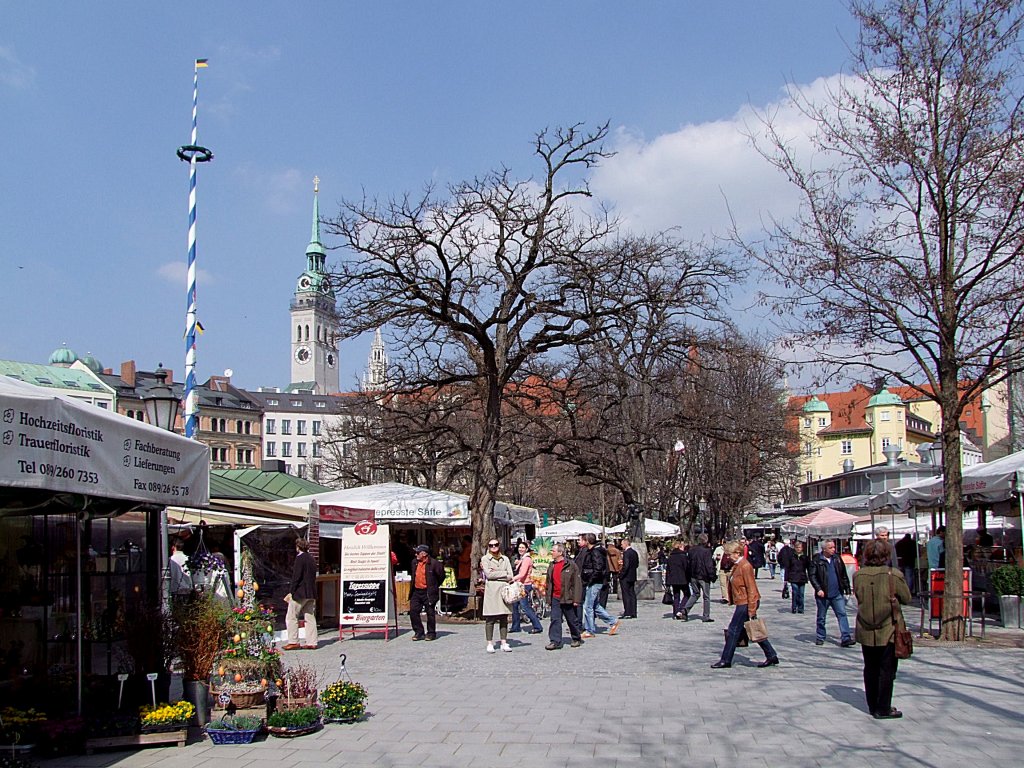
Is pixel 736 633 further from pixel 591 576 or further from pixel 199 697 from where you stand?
pixel 199 697

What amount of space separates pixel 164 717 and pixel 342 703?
1.65 metres

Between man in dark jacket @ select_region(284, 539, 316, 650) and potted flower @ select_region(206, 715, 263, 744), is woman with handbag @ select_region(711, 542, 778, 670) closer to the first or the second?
potted flower @ select_region(206, 715, 263, 744)

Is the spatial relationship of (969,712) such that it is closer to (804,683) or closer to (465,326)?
(804,683)

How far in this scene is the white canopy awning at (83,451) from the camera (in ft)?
19.9

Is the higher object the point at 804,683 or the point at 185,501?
the point at 185,501

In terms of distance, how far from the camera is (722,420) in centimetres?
3522

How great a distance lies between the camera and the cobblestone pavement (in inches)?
315

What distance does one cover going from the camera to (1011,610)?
1692cm

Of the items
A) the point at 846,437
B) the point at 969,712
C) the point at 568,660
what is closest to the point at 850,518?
the point at 568,660

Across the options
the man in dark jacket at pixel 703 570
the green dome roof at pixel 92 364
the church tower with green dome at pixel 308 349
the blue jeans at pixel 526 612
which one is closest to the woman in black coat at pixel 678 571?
the man in dark jacket at pixel 703 570

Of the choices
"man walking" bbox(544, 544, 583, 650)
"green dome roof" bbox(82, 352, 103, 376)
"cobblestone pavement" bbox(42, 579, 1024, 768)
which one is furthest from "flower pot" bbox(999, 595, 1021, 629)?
"green dome roof" bbox(82, 352, 103, 376)

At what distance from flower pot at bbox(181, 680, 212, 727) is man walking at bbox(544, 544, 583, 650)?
7.55 m

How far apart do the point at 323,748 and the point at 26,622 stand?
10.3 ft

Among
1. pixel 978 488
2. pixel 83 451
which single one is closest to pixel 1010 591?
pixel 978 488
